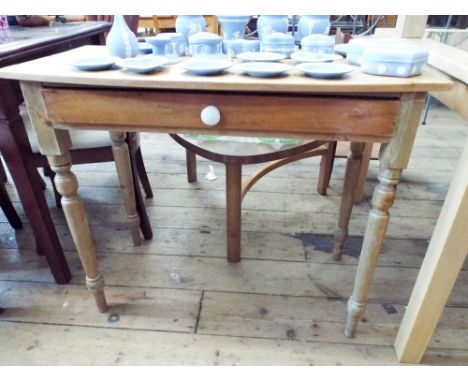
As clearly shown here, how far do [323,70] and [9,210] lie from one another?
4.10 ft

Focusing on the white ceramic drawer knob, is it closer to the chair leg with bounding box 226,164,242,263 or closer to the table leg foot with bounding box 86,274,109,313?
the chair leg with bounding box 226,164,242,263

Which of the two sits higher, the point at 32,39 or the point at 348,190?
the point at 32,39

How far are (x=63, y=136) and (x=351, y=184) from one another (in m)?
0.79

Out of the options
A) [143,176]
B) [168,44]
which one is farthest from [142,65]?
[143,176]

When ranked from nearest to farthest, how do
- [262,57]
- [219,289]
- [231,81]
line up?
1. [231,81]
2. [262,57]
3. [219,289]

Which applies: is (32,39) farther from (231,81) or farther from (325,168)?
(325,168)

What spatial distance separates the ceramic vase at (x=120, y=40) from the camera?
75cm

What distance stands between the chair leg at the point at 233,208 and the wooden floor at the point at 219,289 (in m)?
0.05

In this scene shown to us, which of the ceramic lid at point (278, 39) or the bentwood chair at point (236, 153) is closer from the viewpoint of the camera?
the ceramic lid at point (278, 39)

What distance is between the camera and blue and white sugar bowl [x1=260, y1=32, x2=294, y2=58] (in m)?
0.80

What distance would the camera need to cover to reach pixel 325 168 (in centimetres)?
150

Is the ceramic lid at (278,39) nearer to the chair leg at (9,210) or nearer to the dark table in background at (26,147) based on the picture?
the dark table in background at (26,147)

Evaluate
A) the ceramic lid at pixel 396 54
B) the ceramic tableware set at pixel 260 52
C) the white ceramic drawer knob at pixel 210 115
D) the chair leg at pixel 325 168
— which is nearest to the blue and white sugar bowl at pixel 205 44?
the ceramic tableware set at pixel 260 52
